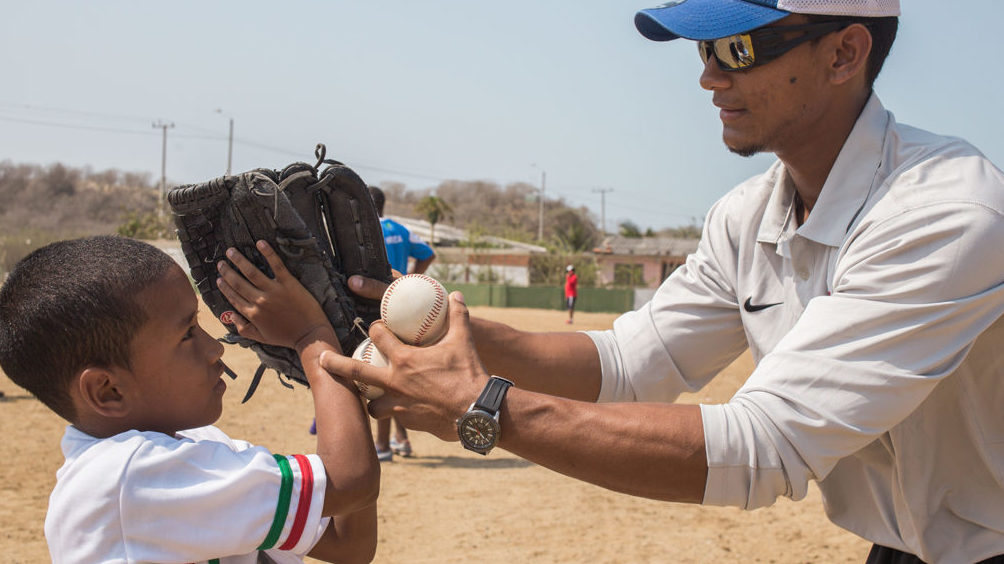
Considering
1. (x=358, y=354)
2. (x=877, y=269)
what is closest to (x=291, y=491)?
(x=358, y=354)

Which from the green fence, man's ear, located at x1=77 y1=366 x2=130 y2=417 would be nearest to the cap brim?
man's ear, located at x1=77 y1=366 x2=130 y2=417

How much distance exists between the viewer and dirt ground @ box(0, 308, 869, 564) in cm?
529

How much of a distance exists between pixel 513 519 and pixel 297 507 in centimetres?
430

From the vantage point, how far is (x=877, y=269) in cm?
210

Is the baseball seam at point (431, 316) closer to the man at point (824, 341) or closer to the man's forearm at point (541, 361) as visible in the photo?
the man at point (824, 341)

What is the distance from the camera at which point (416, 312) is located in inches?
93.1

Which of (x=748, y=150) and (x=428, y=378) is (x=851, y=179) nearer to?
(x=748, y=150)

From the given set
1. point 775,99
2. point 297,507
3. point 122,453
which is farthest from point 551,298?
point 122,453

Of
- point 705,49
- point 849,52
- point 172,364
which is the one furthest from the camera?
point 705,49

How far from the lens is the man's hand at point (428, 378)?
82.0 inches

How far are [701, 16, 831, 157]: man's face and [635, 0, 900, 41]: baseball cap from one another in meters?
0.07

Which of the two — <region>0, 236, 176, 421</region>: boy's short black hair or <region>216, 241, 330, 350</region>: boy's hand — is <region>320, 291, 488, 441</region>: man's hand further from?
<region>0, 236, 176, 421</region>: boy's short black hair

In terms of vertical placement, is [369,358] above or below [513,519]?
above

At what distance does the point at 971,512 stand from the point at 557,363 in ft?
4.46
